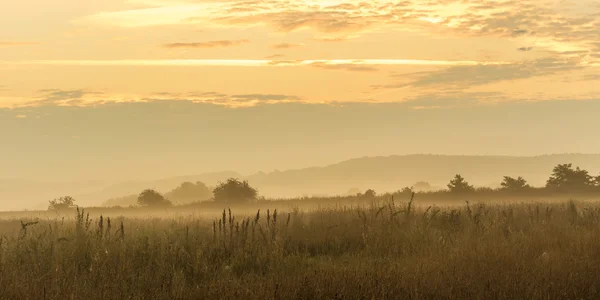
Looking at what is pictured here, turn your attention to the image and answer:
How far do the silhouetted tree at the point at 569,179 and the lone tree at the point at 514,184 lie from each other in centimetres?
126

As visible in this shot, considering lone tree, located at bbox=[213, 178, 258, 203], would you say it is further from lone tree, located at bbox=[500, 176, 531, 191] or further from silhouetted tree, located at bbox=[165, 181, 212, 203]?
silhouetted tree, located at bbox=[165, 181, 212, 203]

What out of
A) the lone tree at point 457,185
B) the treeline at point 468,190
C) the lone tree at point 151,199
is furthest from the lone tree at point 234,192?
the lone tree at point 457,185

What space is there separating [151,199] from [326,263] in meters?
24.1

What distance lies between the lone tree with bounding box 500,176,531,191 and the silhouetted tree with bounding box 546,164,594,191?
1258mm

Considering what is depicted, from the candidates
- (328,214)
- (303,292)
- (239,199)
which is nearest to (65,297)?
(303,292)

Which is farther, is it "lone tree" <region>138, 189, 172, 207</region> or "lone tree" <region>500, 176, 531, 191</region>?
"lone tree" <region>138, 189, 172, 207</region>

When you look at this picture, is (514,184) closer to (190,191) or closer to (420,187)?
(190,191)

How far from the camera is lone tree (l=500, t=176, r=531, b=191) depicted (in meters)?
30.6

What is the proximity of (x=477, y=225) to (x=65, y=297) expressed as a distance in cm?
840

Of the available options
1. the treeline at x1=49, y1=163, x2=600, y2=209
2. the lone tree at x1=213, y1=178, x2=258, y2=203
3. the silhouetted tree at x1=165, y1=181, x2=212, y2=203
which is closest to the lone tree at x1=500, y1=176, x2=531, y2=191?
the treeline at x1=49, y1=163, x2=600, y2=209

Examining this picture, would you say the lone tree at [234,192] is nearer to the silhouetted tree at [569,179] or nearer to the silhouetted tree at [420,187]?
the silhouetted tree at [420,187]

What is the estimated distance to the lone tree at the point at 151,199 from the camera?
31.3 meters

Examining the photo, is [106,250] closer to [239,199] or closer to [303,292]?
[303,292]

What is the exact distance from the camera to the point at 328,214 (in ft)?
46.9
